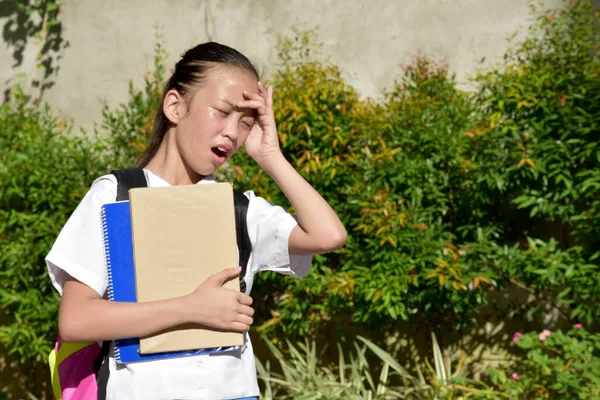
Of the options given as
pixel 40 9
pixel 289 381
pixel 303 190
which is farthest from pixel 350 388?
pixel 40 9

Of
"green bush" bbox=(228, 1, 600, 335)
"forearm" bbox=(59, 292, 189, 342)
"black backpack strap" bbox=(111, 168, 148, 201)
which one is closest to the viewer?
"forearm" bbox=(59, 292, 189, 342)

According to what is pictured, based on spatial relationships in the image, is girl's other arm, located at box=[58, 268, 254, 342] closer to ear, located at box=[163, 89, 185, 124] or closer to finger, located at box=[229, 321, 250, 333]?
finger, located at box=[229, 321, 250, 333]

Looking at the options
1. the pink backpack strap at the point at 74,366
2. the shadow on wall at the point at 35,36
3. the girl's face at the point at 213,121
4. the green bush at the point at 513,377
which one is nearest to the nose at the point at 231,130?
the girl's face at the point at 213,121

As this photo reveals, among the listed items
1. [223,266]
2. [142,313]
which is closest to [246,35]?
[223,266]

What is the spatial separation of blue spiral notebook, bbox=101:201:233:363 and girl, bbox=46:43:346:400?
0.02 meters

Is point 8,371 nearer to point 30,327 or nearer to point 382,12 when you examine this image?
point 30,327

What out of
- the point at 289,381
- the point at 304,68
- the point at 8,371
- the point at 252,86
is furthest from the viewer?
the point at 8,371

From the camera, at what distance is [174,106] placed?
65.7 inches

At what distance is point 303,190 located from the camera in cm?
166

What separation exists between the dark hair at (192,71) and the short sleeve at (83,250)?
25cm

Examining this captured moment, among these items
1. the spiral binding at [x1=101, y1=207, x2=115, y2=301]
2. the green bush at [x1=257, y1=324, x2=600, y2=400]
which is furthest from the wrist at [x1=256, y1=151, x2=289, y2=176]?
the green bush at [x1=257, y1=324, x2=600, y2=400]

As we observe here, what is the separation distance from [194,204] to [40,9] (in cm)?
378

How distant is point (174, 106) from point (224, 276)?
1.41ft

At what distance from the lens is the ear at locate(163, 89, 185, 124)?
1657 millimetres
